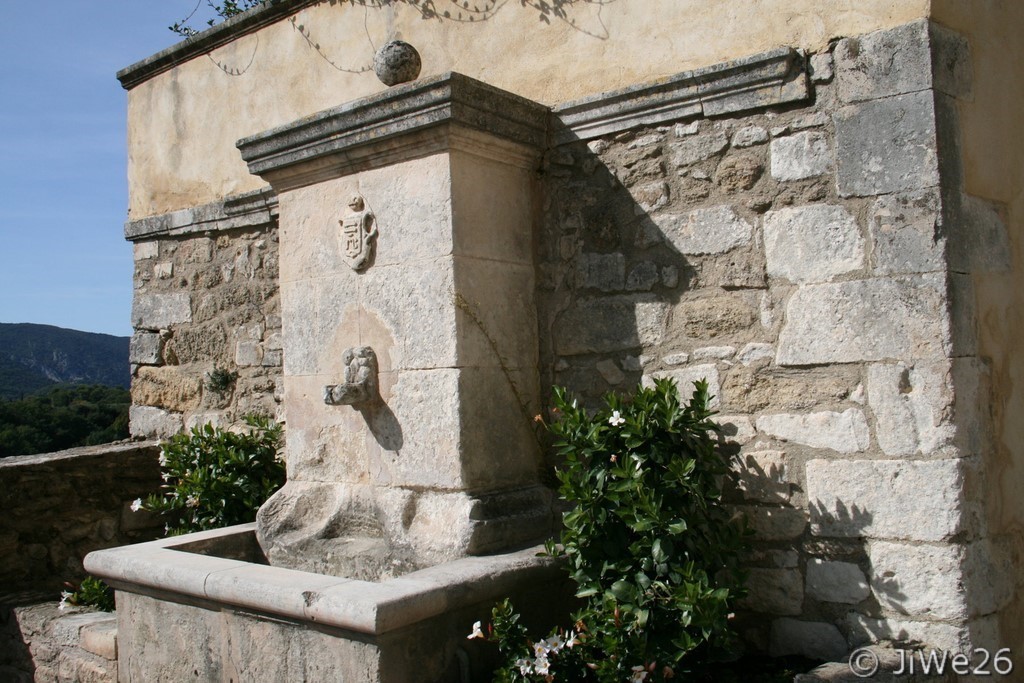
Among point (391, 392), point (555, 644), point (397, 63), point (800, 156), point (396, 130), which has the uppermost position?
point (397, 63)

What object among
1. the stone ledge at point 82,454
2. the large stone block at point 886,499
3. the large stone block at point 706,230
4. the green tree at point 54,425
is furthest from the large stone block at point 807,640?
the green tree at point 54,425

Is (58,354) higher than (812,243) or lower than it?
higher

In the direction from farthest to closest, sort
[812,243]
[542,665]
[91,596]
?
[91,596] → [812,243] → [542,665]

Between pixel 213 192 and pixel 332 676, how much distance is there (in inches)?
139

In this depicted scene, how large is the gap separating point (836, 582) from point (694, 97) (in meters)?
1.78

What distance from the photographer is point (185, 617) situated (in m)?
3.46

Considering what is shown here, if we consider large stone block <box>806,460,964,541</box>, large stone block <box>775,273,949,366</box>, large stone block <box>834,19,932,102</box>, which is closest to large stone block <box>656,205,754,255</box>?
large stone block <box>775,273,949,366</box>

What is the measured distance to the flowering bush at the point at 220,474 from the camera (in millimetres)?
4703

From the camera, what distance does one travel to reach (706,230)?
3475 mm

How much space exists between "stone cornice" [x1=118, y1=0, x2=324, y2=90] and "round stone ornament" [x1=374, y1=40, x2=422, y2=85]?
4.72 ft

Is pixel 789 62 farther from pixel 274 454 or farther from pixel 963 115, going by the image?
pixel 274 454

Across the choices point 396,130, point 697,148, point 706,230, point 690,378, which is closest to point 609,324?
point 690,378

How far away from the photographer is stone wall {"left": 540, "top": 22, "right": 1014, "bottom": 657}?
9.73 feet

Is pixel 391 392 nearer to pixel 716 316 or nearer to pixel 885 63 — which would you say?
pixel 716 316
